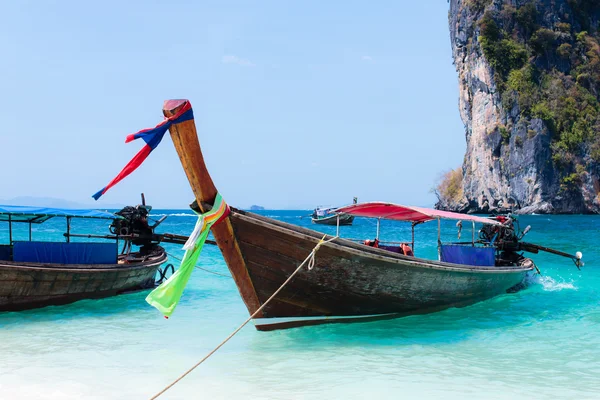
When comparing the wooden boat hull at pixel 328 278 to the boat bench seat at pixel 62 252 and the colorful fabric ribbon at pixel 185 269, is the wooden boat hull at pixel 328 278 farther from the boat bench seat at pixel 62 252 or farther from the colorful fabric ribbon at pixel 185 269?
the boat bench seat at pixel 62 252

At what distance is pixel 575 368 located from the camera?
23.6 feet

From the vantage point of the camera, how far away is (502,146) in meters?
65.9

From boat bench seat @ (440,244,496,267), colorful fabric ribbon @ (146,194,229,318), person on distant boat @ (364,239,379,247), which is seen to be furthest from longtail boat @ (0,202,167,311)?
boat bench seat @ (440,244,496,267)

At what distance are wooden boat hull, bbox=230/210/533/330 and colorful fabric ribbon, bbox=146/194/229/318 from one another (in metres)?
0.43

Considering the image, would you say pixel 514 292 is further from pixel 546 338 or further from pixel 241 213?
pixel 241 213

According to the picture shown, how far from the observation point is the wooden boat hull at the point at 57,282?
9.58 metres

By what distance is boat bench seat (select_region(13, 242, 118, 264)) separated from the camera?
10336 millimetres

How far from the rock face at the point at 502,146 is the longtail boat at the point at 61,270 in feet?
185

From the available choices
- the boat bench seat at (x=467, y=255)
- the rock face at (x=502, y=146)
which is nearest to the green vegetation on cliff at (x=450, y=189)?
the rock face at (x=502, y=146)

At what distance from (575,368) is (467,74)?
69.0 meters

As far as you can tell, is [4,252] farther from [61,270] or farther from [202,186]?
[202,186]

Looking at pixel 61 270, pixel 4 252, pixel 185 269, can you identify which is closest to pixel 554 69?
pixel 4 252

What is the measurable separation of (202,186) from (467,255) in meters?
6.53

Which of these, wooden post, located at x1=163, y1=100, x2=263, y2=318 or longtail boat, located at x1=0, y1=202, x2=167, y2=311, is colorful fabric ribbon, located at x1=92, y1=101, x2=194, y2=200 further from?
longtail boat, located at x1=0, y1=202, x2=167, y2=311
